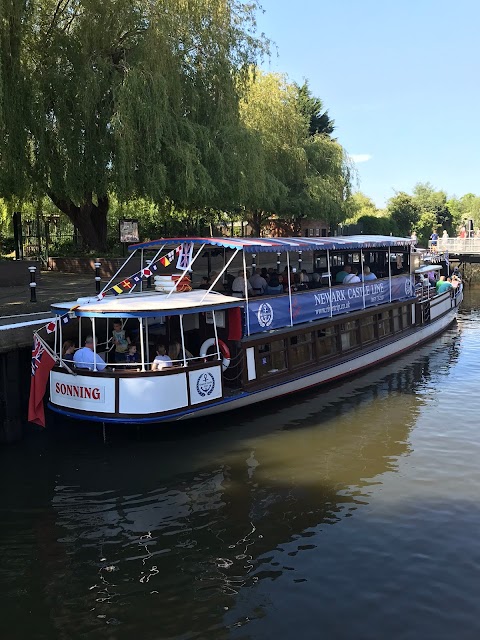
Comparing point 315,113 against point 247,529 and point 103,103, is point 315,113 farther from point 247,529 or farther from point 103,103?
point 247,529

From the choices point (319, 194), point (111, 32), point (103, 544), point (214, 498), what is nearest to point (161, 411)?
point (214, 498)

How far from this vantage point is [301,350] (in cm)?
1602

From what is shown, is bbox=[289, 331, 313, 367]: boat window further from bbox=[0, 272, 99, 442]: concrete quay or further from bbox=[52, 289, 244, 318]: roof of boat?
bbox=[0, 272, 99, 442]: concrete quay

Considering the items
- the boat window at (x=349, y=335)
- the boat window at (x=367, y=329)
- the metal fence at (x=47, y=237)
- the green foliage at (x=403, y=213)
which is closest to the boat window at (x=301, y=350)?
the boat window at (x=349, y=335)

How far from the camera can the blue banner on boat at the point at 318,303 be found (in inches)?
568

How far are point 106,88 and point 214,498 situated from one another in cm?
1591

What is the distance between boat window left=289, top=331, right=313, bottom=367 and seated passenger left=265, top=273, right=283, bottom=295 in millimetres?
1551

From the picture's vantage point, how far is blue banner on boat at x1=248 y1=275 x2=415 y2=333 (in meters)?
14.4

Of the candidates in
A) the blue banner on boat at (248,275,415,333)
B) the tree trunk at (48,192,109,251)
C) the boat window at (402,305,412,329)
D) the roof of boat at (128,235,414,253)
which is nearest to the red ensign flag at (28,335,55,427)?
the roof of boat at (128,235,414,253)

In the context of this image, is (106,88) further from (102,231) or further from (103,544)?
(103,544)

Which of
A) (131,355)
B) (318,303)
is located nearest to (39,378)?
(131,355)

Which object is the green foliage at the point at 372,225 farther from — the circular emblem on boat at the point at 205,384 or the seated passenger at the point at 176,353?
the circular emblem on boat at the point at 205,384

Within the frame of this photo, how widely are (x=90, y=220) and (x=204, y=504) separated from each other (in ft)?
59.4

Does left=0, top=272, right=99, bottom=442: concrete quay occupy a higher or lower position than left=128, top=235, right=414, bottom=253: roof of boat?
lower
